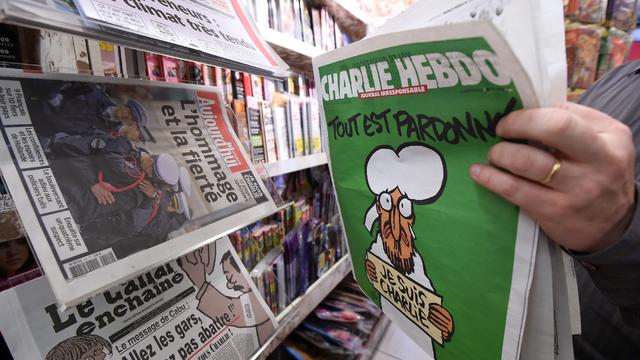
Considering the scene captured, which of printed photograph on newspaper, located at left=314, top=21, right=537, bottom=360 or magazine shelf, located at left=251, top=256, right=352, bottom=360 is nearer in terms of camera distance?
printed photograph on newspaper, located at left=314, top=21, right=537, bottom=360

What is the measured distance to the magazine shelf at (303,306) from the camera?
2.71 feet

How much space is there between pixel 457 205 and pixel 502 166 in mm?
72

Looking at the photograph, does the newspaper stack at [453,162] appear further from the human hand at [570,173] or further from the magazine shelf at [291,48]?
the magazine shelf at [291,48]

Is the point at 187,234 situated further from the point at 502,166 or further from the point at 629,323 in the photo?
the point at 629,323

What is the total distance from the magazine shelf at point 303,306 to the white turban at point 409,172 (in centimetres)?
50

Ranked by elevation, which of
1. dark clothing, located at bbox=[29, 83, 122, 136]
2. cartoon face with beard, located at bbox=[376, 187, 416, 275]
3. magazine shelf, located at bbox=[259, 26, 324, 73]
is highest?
magazine shelf, located at bbox=[259, 26, 324, 73]

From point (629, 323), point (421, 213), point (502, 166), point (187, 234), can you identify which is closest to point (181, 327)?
point (187, 234)

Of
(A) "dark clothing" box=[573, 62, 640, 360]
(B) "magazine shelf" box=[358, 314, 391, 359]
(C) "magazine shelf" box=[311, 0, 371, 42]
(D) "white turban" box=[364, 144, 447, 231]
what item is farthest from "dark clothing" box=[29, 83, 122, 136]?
(B) "magazine shelf" box=[358, 314, 391, 359]

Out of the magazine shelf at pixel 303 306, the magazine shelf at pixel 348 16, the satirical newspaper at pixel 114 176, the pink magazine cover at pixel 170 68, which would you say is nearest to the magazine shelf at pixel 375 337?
the magazine shelf at pixel 303 306

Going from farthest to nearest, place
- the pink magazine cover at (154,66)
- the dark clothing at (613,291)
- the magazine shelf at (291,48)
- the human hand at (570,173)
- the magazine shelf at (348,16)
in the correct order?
the magazine shelf at (348,16)
the magazine shelf at (291,48)
the pink magazine cover at (154,66)
the dark clothing at (613,291)
the human hand at (570,173)

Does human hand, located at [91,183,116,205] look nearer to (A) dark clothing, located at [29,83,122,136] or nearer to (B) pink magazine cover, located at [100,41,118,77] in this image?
(A) dark clothing, located at [29,83,122,136]

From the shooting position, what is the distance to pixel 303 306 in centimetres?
99

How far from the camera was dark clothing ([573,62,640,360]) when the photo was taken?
0.35 m

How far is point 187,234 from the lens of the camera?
437 millimetres
